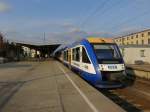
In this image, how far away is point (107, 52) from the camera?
17.5 meters

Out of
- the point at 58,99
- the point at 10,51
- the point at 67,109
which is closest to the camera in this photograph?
the point at 67,109

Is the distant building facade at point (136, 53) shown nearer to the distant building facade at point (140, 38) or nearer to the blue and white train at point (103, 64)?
the blue and white train at point (103, 64)

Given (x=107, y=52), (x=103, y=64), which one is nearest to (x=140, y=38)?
(x=107, y=52)

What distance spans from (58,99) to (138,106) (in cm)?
307

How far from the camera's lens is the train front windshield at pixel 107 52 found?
17.0 meters

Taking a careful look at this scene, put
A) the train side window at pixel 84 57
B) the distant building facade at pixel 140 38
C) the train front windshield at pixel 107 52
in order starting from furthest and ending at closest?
the distant building facade at pixel 140 38
the train side window at pixel 84 57
the train front windshield at pixel 107 52

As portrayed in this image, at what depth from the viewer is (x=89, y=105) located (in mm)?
9531

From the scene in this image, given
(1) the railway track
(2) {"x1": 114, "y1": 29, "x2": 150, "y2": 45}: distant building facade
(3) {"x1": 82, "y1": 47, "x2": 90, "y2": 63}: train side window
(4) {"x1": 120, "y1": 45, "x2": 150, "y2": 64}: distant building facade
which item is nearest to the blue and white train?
(3) {"x1": 82, "y1": 47, "x2": 90, "y2": 63}: train side window

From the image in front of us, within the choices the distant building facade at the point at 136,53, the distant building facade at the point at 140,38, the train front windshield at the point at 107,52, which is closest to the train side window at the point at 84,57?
the train front windshield at the point at 107,52

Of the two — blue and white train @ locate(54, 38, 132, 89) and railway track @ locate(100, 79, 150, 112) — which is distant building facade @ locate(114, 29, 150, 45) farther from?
railway track @ locate(100, 79, 150, 112)

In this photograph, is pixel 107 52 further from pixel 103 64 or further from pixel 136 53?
pixel 136 53

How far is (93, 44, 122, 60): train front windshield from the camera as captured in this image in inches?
670

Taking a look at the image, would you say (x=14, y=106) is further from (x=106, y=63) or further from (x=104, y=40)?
(x=104, y=40)

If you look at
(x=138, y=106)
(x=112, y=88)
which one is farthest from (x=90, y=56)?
(x=138, y=106)
